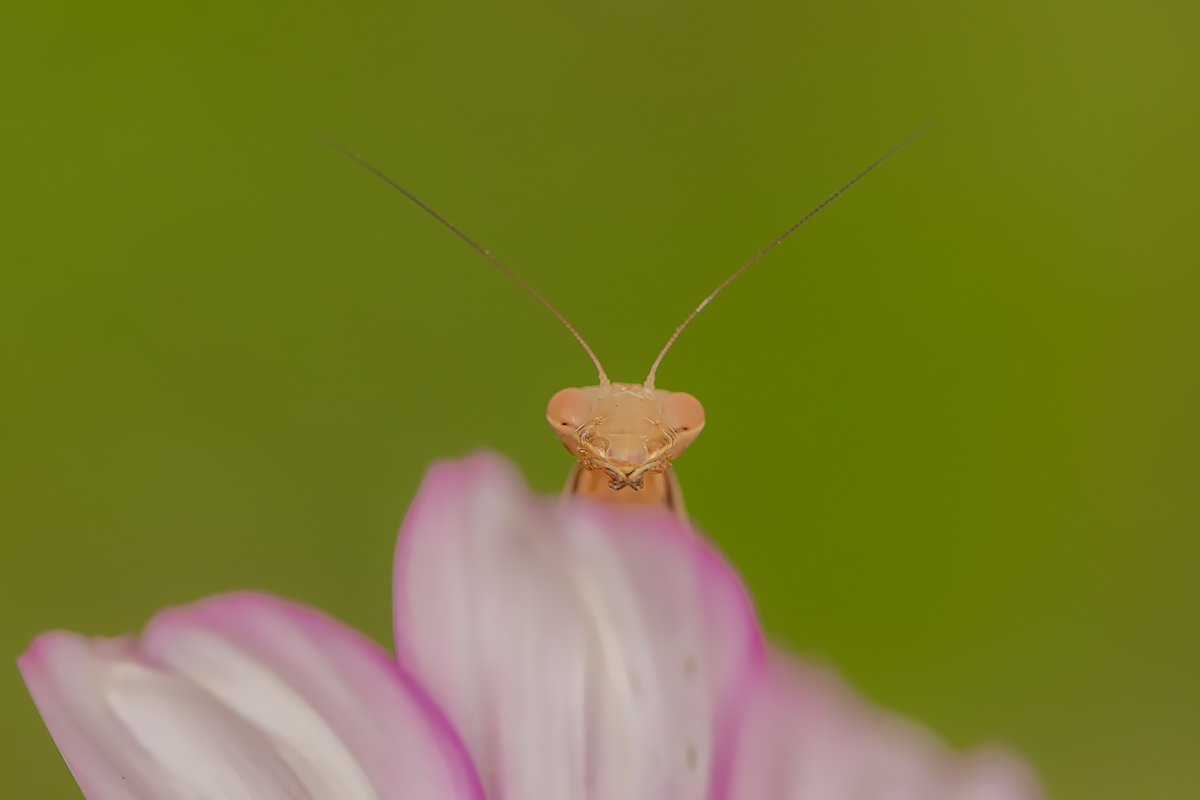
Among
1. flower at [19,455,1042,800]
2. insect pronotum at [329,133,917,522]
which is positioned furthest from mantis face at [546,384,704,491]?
flower at [19,455,1042,800]

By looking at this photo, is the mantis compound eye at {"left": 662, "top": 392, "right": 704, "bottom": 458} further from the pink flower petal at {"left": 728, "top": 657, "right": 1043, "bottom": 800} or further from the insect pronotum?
the pink flower petal at {"left": 728, "top": 657, "right": 1043, "bottom": 800}

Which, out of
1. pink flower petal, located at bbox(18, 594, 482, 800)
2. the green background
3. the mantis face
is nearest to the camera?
pink flower petal, located at bbox(18, 594, 482, 800)

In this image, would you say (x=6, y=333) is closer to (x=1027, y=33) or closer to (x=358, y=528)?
(x=358, y=528)

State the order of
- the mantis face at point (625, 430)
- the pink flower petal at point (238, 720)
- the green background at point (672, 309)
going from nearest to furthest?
the pink flower petal at point (238, 720), the mantis face at point (625, 430), the green background at point (672, 309)

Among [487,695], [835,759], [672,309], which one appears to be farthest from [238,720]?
[672,309]

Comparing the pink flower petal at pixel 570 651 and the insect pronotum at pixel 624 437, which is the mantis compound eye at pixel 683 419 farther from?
the pink flower petal at pixel 570 651

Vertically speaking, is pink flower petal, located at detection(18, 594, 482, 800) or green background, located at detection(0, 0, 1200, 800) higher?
green background, located at detection(0, 0, 1200, 800)

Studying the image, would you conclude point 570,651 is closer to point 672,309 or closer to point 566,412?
point 566,412

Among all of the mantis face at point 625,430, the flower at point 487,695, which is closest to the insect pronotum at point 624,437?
the mantis face at point 625,430
